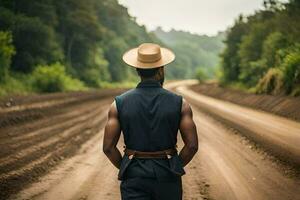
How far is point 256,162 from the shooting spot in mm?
10891

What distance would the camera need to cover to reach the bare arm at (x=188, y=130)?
12.4ft

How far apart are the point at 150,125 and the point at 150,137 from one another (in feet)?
0.32

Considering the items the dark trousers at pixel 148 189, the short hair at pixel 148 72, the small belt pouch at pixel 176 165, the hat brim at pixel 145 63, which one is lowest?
the dark trousers at pixel 148 189

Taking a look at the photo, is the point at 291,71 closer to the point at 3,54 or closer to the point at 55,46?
the point at 3,54

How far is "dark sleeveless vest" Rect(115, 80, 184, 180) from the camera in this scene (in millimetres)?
3729

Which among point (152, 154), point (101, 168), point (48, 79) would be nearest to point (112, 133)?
point (152, 154)

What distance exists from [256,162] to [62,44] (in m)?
43.0

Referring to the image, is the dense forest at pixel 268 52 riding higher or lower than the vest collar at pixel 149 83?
lower

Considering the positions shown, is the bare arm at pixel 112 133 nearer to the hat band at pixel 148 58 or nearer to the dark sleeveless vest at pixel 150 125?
the dark sleeveless vest at pixel 150 125

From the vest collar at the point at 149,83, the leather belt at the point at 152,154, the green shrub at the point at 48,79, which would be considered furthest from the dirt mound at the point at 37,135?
the green shrub at the point at 48,79

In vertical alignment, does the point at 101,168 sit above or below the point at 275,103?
above

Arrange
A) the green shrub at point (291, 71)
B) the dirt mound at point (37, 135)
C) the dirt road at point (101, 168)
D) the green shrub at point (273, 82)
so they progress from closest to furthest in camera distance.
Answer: the dirt road at point (101, 168)
the dirt mound at point (37, 135)
the green shrub at point (291, 71)
the green shrub at point (273, 82)

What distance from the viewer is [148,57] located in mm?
3920

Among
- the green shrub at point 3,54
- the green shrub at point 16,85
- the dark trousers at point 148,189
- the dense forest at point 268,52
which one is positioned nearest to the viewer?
the dark trousers at point 148,189
